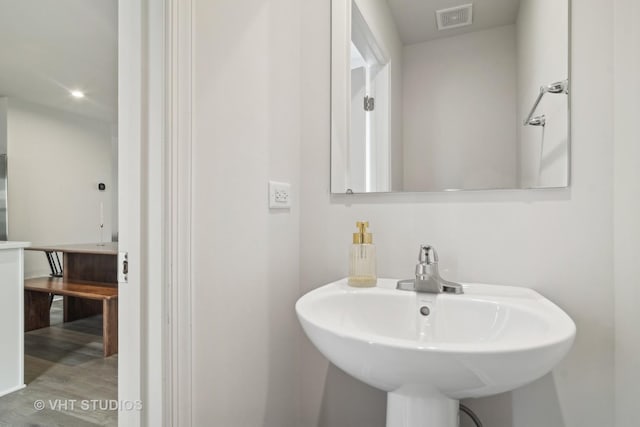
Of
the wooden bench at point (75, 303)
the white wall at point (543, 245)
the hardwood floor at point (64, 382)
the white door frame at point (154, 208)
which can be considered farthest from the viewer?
the wooden bench at point (75, 303)

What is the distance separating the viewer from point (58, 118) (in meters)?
4.65

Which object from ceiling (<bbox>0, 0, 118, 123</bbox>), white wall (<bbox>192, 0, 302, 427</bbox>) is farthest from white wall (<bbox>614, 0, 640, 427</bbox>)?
ceiling (<bbox>0, 0, 118, 123</bbox>)

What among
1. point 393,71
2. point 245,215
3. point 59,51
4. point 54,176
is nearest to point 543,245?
point 393,71

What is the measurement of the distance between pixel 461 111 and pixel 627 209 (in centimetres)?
50

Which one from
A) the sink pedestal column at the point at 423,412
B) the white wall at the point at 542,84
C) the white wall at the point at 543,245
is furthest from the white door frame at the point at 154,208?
the white wall at the point at 542,84

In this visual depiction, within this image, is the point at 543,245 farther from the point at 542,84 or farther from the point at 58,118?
the point at 58,118

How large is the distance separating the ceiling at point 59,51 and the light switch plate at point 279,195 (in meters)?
2.08

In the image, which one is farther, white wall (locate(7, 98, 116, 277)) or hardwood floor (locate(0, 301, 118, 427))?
white wall (locate(7, 98, 116, 277))

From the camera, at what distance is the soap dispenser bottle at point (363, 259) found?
1041 mm

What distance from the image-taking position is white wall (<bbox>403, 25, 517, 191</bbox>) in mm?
1052

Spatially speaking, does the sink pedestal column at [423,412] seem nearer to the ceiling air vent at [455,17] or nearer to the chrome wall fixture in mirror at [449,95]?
the chrome wall fixture in mirror at [449,95]

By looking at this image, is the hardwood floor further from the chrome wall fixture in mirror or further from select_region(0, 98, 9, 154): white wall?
select_region(0, 98, 9, 154): white wall

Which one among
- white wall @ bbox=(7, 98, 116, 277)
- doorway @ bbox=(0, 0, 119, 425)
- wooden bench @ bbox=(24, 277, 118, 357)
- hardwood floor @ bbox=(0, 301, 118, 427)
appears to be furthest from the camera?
white wall @ bbox=(7, 98, 116, 277)

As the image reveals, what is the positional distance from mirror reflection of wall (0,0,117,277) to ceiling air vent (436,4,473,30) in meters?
2.22
